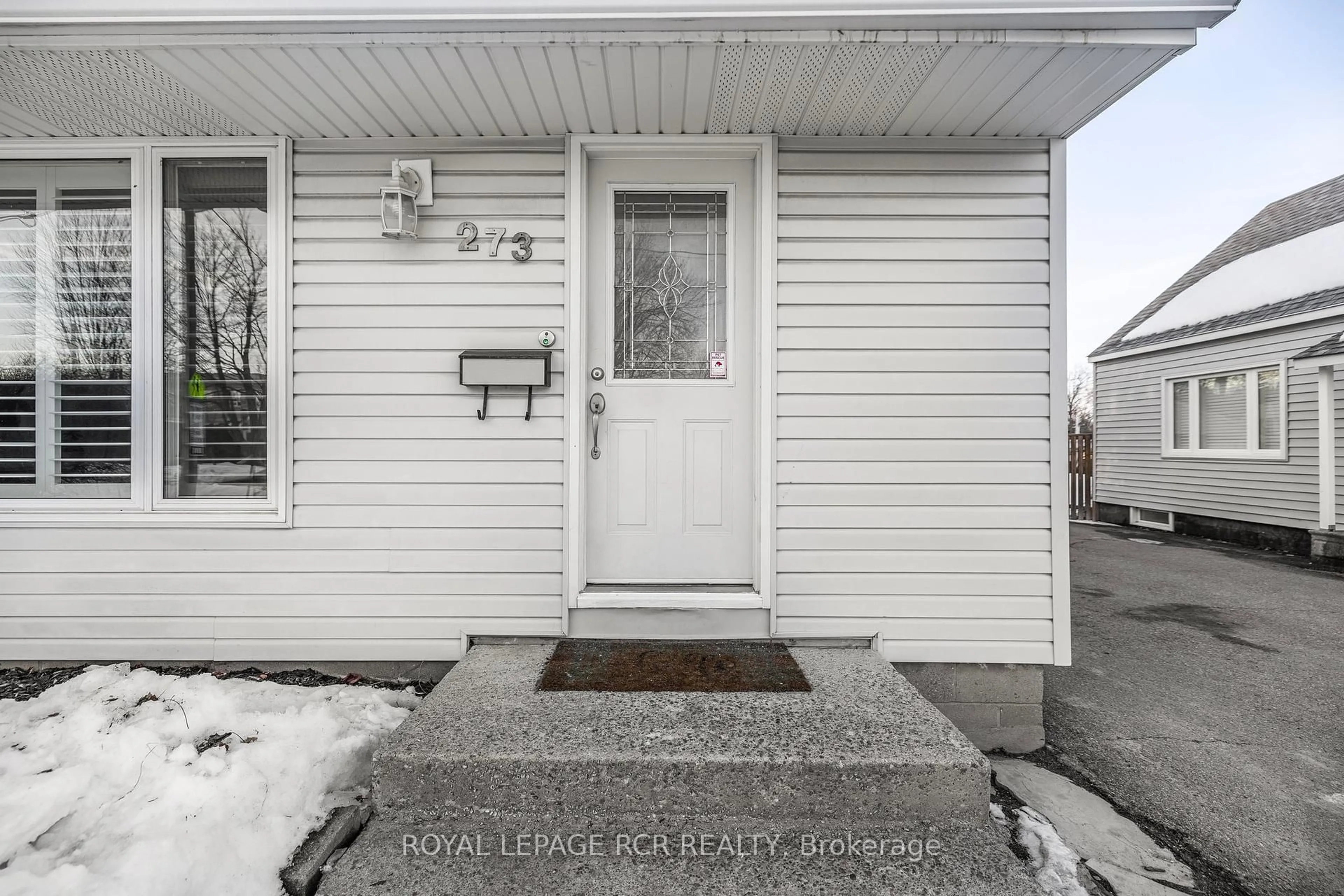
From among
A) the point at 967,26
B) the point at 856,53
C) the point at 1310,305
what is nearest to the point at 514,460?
the point at 856,53

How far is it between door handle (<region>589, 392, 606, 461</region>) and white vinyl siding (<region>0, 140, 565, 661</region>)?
0.15m

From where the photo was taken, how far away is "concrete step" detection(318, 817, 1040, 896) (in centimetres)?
133

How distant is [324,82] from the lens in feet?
6.40

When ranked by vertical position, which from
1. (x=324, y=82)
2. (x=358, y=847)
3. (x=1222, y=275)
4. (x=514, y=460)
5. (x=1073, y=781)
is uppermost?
(x=1222, y=275)

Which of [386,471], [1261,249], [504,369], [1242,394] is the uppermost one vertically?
[1261,249]

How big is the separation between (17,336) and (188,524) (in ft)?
3.55

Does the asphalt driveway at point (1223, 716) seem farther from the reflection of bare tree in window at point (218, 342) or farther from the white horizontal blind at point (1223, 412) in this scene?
the reflection of bare tree in window at point (218, 342)

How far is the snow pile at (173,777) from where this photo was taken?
1.35m

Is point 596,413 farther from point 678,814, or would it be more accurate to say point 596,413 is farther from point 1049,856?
point 1049,856

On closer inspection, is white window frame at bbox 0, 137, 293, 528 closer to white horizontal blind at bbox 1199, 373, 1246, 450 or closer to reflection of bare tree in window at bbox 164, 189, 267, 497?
reflection of bare tree in window at bbox 164, 189, 267, 497

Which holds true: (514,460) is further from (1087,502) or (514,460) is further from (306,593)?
(1087,502)

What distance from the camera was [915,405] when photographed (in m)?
2.33

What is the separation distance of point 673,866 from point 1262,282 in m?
9.95

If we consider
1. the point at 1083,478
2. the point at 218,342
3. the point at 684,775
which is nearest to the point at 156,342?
the point at 218,342
